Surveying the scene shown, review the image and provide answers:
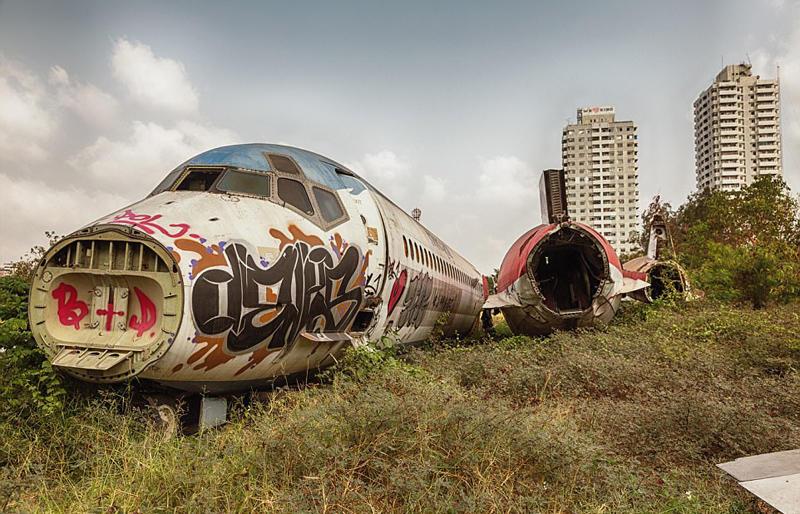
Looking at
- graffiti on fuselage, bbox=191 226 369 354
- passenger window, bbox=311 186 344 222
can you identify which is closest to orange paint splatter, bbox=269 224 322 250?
graffiti on fuselage, bbox=191 226 369 354

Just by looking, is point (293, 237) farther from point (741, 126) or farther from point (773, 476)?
point (741, 126)

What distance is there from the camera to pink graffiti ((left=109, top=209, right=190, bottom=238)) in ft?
18.4

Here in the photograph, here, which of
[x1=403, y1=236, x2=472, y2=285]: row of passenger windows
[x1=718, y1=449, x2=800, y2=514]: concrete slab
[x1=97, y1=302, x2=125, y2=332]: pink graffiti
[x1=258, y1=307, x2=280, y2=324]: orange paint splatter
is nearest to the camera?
[x1=718, y1=449, x2=800, y2=514]: concrete slab

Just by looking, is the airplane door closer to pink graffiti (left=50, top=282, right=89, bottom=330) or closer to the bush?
pink graffiti (left=50, top=282, right=89, bottom=330)

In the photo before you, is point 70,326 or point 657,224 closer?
point 70,326

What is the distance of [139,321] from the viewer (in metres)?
5.63

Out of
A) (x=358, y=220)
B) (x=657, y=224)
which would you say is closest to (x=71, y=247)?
(x=358, y=220)

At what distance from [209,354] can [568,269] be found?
13703 millimetres

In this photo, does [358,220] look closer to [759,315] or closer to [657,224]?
[759,315]

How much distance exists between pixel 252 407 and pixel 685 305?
42.3ft

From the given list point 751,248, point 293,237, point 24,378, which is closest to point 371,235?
point 293,237

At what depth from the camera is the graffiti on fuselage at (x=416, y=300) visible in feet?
32.7

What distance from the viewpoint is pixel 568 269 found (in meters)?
17.5

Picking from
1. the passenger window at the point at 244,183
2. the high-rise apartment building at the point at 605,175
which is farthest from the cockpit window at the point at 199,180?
the high-rise apartment building at the point at 605,175
